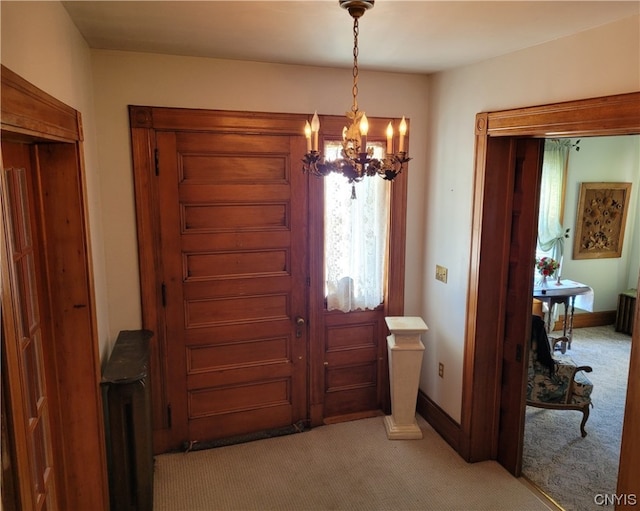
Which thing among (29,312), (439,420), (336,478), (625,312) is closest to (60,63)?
(29,312)

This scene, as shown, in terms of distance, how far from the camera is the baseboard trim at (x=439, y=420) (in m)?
3.15

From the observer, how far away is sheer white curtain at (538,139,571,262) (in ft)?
17.1

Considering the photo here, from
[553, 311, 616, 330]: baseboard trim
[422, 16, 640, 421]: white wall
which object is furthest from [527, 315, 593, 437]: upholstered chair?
[553, 311, 616, 330]: baseboard trim

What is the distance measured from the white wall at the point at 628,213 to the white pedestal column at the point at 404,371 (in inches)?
131

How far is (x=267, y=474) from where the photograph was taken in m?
2.89

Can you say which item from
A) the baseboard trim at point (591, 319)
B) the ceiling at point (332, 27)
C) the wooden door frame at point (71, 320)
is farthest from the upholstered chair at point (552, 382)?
the wooden door frame at point (71, 320)

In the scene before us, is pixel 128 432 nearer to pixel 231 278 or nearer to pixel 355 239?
pixel 231 278

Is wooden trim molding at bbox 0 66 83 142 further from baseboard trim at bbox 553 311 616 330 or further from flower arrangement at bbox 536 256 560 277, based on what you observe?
baseboard trim at bbox 553 311 616 330

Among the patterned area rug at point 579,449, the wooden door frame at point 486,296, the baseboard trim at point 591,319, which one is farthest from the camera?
the baseboard trim at point 591,319

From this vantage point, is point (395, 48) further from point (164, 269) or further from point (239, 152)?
point (164, 269)

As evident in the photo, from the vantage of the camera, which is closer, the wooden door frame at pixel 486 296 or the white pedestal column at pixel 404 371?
the wooden door frame at pixel 486 296

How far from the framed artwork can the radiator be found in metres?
0.53

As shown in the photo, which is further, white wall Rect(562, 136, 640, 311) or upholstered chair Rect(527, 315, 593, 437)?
white wall Rect(562, 136, 640, 311)

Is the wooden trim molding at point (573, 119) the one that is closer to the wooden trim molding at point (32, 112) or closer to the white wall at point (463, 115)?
the white wall at point (463, 115)
